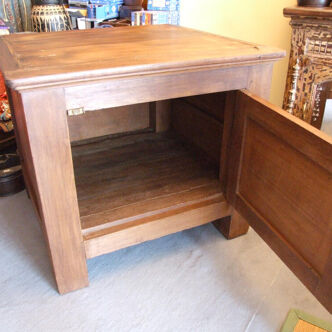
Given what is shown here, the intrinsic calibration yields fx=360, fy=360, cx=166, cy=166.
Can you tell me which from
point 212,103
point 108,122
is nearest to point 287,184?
point 212,103

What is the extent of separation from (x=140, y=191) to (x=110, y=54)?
394mm

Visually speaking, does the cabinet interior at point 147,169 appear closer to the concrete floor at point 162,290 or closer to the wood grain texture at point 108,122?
the wood grain texture at point 108,122

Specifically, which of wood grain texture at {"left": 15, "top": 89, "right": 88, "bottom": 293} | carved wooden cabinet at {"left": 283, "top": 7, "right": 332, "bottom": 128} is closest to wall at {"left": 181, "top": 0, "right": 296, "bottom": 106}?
carved wooden cabinet at {"left": 283, "top": 7, "right": 332, "bottom": 128}

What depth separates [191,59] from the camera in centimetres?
77

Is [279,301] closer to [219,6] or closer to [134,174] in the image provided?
[134,174]

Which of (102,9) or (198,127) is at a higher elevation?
(102,9)

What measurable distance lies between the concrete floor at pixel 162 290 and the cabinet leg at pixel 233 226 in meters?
0.02

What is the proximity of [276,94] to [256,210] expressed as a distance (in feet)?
3.80

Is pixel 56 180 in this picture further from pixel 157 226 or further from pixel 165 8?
pixel 165 8

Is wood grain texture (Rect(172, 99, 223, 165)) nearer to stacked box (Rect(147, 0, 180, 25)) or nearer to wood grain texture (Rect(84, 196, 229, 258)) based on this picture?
wood grain texture (Rect(84, 196, 229, 258))

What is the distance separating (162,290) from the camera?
0.92 metres

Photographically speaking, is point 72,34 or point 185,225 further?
point 72,34

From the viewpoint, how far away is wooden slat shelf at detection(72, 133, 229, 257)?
35.8 inches

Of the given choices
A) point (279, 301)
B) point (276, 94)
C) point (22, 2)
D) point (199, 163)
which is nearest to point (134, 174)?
point (199, 163)
